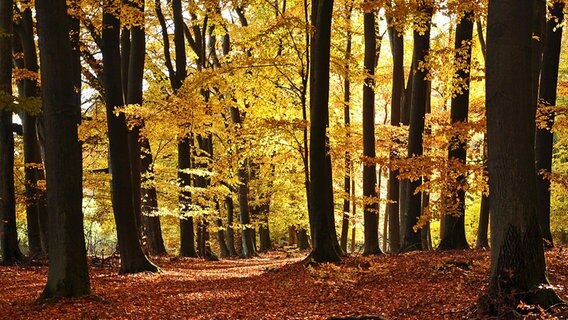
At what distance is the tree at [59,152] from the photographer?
7895mm

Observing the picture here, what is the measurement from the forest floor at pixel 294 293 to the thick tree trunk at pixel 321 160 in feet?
1.76

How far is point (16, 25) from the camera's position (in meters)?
14.9

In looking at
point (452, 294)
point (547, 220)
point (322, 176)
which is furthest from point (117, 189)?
point (547, 220)

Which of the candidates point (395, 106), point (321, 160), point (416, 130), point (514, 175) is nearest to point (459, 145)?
point (416, 130)

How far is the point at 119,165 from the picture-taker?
1134cm

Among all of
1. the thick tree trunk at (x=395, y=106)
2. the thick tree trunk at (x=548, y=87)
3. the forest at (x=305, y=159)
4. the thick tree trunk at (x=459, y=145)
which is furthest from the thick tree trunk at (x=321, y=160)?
the thick tree trunk at (x=548, y=87)

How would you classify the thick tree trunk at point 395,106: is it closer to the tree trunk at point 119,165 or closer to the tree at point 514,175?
the tree trunk at point 119,165

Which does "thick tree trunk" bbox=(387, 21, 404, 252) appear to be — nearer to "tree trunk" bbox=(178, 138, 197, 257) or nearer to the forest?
the forest

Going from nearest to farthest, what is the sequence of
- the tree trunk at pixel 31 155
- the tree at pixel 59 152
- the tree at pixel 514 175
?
the tree at pixel 514 175 → the tree at pixel 59 152 → the tree trunk at pixel 31 155

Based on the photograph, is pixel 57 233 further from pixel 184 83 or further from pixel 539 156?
pixel 539 156

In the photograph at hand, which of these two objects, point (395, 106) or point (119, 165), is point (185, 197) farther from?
point (395, 106)

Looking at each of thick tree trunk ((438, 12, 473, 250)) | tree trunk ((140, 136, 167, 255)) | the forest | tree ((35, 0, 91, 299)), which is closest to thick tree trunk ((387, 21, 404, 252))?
the forest

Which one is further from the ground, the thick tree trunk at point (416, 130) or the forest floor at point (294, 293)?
the thick tree trunk at point (416, 130)

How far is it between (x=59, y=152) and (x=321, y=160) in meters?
5.50
